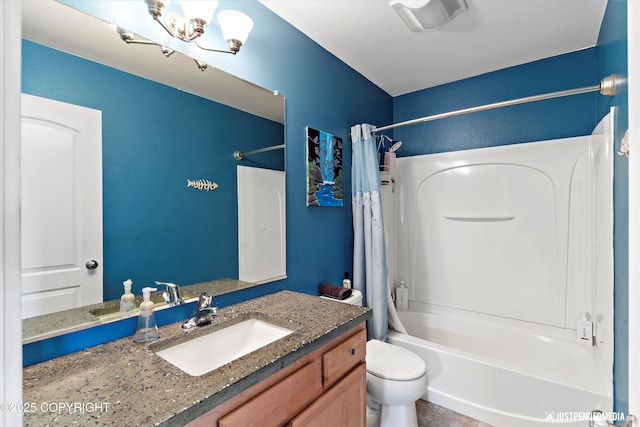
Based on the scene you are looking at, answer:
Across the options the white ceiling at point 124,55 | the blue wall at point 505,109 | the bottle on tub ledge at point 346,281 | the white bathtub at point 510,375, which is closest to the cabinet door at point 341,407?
the bottle on tub ledge at point 346,281

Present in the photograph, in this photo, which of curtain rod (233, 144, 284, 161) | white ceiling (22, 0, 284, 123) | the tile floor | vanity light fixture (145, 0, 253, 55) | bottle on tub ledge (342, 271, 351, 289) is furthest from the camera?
bottle on tub ledge (342, 271, 351, 289)

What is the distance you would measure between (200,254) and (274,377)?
671 mm

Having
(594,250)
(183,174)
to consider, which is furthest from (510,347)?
(183,174)

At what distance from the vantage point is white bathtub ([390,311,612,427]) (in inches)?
66.2

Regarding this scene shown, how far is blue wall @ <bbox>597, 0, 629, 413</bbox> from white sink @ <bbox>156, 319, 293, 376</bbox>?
1373mm

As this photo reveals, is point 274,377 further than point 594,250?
No

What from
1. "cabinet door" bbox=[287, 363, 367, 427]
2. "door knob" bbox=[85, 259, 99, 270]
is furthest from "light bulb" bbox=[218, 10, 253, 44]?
"cabinet door" bbox=[287, 363, 367, 427]

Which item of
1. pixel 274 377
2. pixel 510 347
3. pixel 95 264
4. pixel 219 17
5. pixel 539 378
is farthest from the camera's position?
pixel 510 347

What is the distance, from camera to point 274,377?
945 mm

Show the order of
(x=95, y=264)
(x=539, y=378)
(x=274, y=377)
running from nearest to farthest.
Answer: (x=274, y=377) → (x=95, y=264) → (x=539, y=378)

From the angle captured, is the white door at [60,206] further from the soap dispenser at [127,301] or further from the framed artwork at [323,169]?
the framed artwork at [323,169]

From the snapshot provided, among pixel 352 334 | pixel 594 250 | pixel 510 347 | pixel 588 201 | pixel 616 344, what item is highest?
pixel 588 201

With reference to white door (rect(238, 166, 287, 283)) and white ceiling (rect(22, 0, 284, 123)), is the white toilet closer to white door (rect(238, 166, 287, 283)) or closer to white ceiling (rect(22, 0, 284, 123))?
white door (rect(238, 166, 287, 283))

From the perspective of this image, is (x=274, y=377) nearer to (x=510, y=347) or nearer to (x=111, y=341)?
(x=111, y=341)
